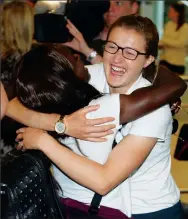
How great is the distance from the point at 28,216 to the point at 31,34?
214cm

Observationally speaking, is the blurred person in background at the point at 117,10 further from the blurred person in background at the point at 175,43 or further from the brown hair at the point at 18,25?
the blurred person in background at the point at 175,43

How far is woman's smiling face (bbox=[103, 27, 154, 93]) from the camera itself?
1.43 metres

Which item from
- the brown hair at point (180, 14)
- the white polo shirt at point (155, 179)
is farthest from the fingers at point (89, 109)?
the brown hair at point (180, 14)

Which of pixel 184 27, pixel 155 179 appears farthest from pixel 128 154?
pixel 184 27

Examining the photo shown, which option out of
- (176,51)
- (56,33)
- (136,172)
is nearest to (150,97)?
(136,172)

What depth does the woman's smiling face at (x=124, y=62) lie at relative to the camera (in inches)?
56.2

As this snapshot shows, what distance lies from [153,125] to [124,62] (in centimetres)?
22

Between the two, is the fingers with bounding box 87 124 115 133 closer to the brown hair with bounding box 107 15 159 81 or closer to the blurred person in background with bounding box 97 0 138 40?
the brown hair with bounding box 107 15 159 81

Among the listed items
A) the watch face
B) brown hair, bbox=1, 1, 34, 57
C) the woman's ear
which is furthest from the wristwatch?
brown hair, bbox=1, 1, 34, 57

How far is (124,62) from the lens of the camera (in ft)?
4.76

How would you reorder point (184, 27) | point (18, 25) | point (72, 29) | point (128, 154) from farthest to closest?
1. point (184, 27)
2. point (18, 25)
3. point (72, 29)
4. point (128, 154)

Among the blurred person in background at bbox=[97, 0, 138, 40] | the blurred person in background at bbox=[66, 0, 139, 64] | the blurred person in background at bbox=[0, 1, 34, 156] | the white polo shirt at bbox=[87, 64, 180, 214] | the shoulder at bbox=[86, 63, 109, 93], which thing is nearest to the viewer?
the white polo shirt at bbox=[87, 64, 180, 214]

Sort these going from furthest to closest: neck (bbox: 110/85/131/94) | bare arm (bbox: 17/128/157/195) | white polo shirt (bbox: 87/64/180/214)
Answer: neck (bbox: 110/85/131/94)
white polo shirt (bbox: 87/64/180/214)
bare arm (bbox: 17/128/157/195)

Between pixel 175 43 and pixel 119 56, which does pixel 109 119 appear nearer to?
pixel 119 56
